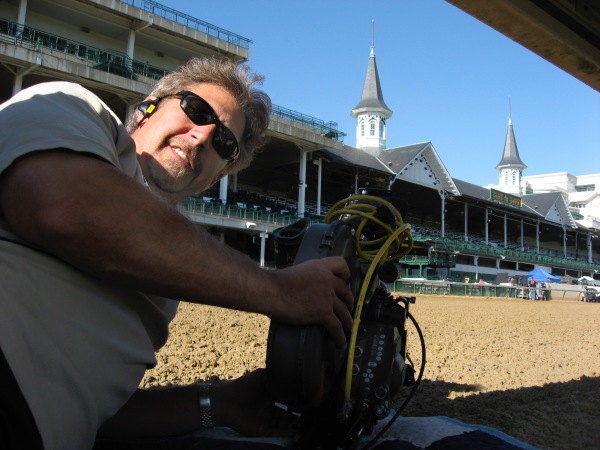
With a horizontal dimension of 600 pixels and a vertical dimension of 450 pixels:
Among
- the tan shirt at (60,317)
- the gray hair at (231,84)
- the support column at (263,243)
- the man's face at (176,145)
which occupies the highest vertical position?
the support column at (263,243)

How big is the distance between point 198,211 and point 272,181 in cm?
1240

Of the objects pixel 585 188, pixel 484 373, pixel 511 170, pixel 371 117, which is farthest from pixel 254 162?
pixel 585 188

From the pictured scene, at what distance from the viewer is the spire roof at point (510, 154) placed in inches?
3187

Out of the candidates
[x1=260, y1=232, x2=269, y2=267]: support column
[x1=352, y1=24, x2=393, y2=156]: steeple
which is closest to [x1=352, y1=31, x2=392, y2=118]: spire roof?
[x1=352, y1=24, x2=393, y2=156]: steeple

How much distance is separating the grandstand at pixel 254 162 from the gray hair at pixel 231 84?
10998 millimetres

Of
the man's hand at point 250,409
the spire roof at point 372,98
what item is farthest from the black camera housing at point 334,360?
the spire roof at point 372,98

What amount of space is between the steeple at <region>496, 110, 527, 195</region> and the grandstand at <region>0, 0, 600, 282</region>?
37098mm

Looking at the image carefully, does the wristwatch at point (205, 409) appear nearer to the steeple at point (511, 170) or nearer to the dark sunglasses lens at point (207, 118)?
the dark sunglasses lens at point (207, 118)

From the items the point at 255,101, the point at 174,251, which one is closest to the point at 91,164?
the point at 174,251

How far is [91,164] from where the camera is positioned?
1.03 metres

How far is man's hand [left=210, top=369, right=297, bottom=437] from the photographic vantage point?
1.77 meters

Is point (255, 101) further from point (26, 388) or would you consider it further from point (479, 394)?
point (479, 394)

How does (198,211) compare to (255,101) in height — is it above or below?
above

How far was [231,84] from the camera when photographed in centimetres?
192
